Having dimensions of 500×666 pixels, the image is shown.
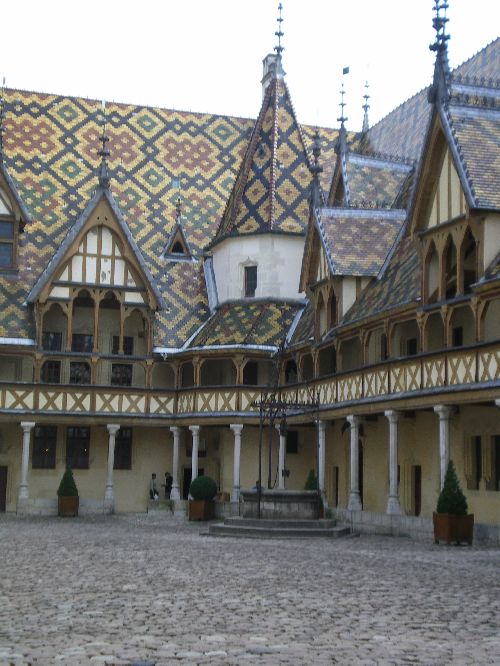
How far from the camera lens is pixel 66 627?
9.68 meters

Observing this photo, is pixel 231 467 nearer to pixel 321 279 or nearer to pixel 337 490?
pixel 337 490

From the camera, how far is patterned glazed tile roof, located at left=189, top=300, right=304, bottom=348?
116 ft

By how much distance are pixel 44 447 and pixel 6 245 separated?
23.5 ft

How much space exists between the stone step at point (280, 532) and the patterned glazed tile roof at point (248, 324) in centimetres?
1168

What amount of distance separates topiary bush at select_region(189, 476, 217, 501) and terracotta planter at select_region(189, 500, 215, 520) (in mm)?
145

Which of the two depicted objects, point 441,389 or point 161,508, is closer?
point 441,389

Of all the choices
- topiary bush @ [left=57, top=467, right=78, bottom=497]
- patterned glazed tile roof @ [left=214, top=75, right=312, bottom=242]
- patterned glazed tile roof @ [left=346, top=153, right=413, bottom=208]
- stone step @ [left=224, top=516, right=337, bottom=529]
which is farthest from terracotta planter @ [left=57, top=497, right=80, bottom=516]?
patterned glazed tile roof @ [left=346, top=153, right=413, bottom=208]

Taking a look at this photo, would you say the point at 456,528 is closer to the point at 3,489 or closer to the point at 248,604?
the point at 248,604

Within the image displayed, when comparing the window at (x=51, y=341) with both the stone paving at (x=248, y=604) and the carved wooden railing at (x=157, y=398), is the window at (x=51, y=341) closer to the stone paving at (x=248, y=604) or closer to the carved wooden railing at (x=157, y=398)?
the carved wooden railing at (x=157, y=398)

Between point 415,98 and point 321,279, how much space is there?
40.3ft

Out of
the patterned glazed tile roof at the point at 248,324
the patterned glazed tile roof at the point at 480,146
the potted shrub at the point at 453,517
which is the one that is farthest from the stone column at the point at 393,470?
the patterned glazed tile roof at the point at 248,324

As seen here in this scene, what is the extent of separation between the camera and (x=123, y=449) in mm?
37438

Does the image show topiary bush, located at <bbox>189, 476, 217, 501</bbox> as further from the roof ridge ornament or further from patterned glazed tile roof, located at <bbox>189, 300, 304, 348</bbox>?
the roof ridge ornament

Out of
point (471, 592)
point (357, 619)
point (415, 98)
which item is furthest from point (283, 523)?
point (415, 98)
